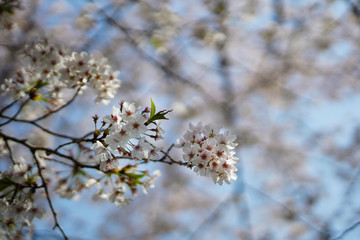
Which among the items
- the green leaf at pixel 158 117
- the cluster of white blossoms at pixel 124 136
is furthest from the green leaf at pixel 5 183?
the green leaf at pixel 158 117

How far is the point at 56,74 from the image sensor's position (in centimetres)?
213

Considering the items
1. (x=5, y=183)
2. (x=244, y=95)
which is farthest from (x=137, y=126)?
(x=244, y=95)

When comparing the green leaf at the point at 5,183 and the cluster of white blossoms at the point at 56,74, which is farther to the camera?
the cluster of white blossoms at the point at 56,74

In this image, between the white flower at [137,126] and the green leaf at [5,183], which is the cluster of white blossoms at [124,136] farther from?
the green leaf at [5,183]

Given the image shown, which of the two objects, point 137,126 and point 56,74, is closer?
point 137,126

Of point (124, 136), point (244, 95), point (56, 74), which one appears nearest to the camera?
point (124, 136)

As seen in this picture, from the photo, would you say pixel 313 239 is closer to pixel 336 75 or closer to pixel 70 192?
pixel 70 192

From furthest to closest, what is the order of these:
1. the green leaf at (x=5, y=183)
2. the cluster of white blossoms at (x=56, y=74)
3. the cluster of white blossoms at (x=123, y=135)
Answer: the cluster of white blossoms at (x=56, y=74)
the green leaf at (x=5, y=183)
the cluster of white blossoms at (x=123, y=135)

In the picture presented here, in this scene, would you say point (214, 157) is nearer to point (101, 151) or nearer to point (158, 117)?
point (158, 117)

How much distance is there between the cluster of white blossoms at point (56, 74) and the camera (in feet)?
6.77

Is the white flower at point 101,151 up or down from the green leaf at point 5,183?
up

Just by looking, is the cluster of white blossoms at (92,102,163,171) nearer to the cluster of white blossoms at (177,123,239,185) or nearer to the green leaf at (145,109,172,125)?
the green leaf at (145,109,172,125)

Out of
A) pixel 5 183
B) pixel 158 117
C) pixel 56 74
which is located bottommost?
pixel 5 183

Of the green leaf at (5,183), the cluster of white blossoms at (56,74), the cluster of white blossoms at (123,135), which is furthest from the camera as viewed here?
the cluster of white blossoms at (56,74)
